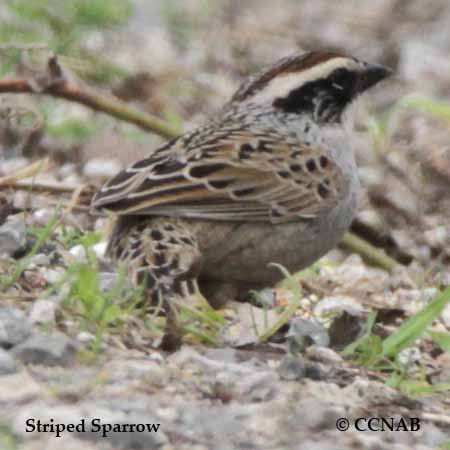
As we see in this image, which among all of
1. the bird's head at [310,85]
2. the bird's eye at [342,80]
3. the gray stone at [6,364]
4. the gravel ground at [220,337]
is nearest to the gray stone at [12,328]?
the gravel ground at [220,337]

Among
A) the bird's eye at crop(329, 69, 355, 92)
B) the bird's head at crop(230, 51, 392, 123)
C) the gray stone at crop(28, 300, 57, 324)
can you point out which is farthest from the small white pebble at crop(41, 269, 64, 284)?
the bird's eye at crop(329, 69, 355, 92)

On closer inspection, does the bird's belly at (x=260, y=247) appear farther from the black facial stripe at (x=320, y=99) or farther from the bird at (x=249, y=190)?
the black facial stripe at (x=320, y=99)

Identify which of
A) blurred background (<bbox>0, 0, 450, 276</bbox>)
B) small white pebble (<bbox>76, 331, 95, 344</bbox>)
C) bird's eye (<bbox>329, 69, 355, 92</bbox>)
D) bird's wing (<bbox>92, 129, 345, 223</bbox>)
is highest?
bird's eye (<bbox>329, 69, 355, 92</bbox>)

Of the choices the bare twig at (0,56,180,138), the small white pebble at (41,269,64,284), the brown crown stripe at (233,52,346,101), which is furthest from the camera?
the bare twig at (0,56,180,138)

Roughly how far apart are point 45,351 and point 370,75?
2579 millimetres

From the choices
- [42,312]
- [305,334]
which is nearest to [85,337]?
[42,312]

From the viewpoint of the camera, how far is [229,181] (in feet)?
17.0

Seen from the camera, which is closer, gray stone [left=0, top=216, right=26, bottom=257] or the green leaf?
the green leaf

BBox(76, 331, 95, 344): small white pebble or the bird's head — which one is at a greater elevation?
the bird's head

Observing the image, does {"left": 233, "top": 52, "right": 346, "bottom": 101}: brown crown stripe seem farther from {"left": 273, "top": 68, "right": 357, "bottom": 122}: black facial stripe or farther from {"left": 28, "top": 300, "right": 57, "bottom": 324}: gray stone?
{"left": 28, "top": 300, "right": 57, "bottom": 324}: gray stone

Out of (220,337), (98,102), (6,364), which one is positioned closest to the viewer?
(6,364)

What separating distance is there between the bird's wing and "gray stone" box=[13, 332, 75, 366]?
1.06m

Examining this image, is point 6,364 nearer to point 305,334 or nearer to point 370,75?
point 305,334

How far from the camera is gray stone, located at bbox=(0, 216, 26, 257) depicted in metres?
4.83
